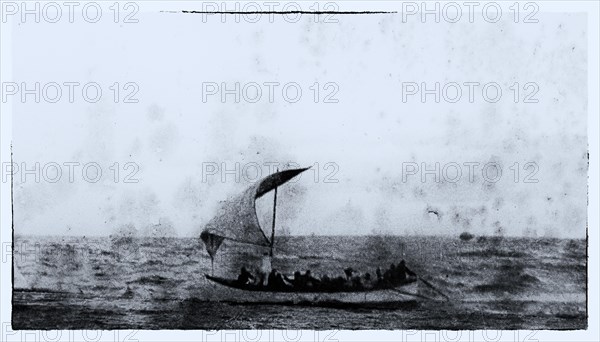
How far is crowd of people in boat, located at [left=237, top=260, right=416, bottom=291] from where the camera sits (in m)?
7.18

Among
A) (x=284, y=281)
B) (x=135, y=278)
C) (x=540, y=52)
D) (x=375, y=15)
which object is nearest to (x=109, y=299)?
(x=135, y=278)

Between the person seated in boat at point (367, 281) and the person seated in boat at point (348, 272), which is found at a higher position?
the person seated in boat at point (348, 272)

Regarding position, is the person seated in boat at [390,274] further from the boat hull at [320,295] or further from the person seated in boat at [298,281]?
the person seated in boat at [298,281]

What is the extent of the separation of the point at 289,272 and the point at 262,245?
24 centimetres

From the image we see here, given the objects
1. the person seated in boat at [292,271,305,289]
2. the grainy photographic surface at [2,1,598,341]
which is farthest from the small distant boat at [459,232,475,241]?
the person seated in boat at [292,271,305,289]

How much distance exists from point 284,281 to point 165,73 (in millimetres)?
1499

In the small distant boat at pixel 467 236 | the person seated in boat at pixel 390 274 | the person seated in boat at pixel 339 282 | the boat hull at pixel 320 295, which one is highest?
the small distant boat at pixel 467 236

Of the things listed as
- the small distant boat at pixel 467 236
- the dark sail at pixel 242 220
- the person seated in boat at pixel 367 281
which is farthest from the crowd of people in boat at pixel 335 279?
the small distant boat at pixel 467 236

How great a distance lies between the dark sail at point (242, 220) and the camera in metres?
7.16

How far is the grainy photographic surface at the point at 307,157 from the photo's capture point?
7176mm

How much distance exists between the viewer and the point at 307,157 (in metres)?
7.18

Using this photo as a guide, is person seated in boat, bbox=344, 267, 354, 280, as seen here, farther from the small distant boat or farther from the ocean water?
the small distant boat

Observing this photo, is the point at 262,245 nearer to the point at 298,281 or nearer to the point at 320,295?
the point at 298,281

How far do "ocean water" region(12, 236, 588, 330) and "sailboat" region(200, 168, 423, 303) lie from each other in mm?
54
